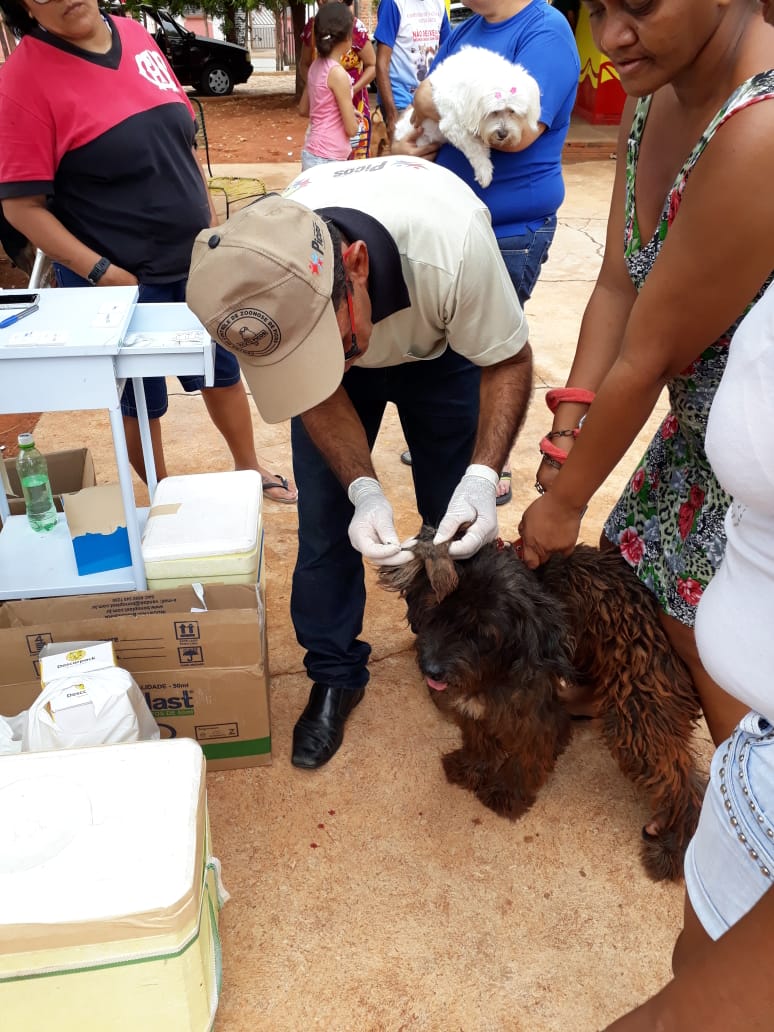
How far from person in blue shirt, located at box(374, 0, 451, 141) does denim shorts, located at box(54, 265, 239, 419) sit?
2756 mm

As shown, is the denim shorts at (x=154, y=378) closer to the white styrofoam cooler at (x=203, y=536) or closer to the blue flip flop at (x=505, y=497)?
the white styrofoam cooler at (x=203, y=536)

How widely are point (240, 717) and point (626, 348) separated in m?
1.62

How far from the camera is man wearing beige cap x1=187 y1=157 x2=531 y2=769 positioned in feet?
5.65

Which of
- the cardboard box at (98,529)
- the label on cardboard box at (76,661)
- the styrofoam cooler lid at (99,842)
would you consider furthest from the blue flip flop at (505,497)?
the styrofoam cooler lid at (99,842)

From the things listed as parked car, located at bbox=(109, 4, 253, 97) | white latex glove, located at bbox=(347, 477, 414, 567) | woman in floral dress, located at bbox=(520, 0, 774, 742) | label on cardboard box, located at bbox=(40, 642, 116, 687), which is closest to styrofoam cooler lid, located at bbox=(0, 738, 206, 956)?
label on cardboard box, located at bbox=(40, 642, 116, 687)

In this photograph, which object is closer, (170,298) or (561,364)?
(170,298)

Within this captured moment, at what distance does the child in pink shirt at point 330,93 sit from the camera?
613 centimetres

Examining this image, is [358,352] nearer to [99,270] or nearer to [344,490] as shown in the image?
[344,490]

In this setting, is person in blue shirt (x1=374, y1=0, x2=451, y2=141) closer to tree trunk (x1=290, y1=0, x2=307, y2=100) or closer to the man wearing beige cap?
the man wearing beige cap

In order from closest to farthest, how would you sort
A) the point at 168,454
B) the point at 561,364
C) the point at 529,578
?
the point at 529,578 < the point at 168,454 < the point at 561,364

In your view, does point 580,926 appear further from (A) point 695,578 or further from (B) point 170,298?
(B) point 170,298

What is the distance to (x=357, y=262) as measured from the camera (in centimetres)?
189

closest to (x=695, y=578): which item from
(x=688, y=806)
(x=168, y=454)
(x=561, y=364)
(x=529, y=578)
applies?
(x=529, y=578)

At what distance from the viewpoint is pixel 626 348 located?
1.60m
